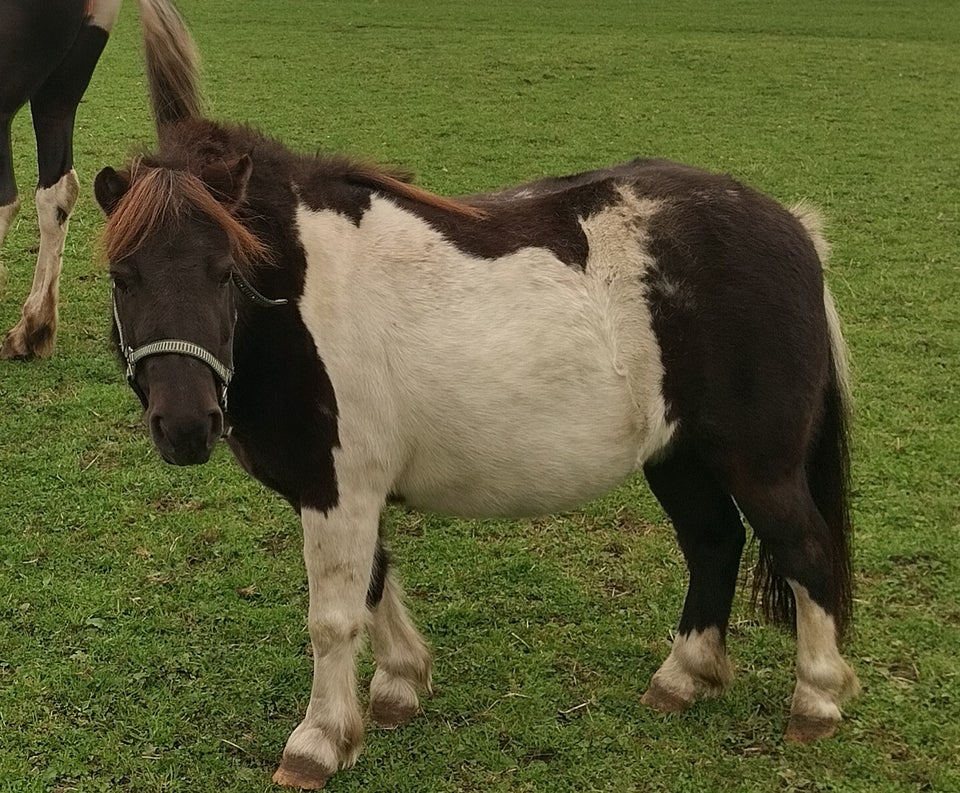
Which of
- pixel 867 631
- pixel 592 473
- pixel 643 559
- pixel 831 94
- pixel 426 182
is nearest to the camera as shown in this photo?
pixel 592 473

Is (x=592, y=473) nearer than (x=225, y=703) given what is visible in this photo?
Yes

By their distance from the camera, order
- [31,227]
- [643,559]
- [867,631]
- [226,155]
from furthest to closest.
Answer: [31,227] → [643,559] → [867,631] → [226,155]

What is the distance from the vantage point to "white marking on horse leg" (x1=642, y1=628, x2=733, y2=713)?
3.10 meters

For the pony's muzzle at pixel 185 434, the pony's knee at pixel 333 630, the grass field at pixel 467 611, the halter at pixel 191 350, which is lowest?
the grass field at pixel 467 611

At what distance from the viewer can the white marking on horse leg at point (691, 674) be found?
3.10m

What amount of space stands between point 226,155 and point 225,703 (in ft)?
5.34

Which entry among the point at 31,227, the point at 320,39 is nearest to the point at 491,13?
the point at 320,39

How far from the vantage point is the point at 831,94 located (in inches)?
521

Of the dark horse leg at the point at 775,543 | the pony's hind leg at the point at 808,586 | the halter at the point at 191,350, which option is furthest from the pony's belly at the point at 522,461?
the halter at the point at 191,350

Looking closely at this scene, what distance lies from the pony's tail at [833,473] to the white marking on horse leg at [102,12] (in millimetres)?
3774

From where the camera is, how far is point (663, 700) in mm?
3107

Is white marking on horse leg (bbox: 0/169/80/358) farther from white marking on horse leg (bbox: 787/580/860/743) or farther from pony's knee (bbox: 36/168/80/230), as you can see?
white marking on horse leg (bbox: 787/580/860/743)

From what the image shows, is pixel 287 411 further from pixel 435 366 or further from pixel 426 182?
pixel 426 182

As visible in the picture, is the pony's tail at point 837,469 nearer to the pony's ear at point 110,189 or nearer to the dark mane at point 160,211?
the dark mane at point 160,211
